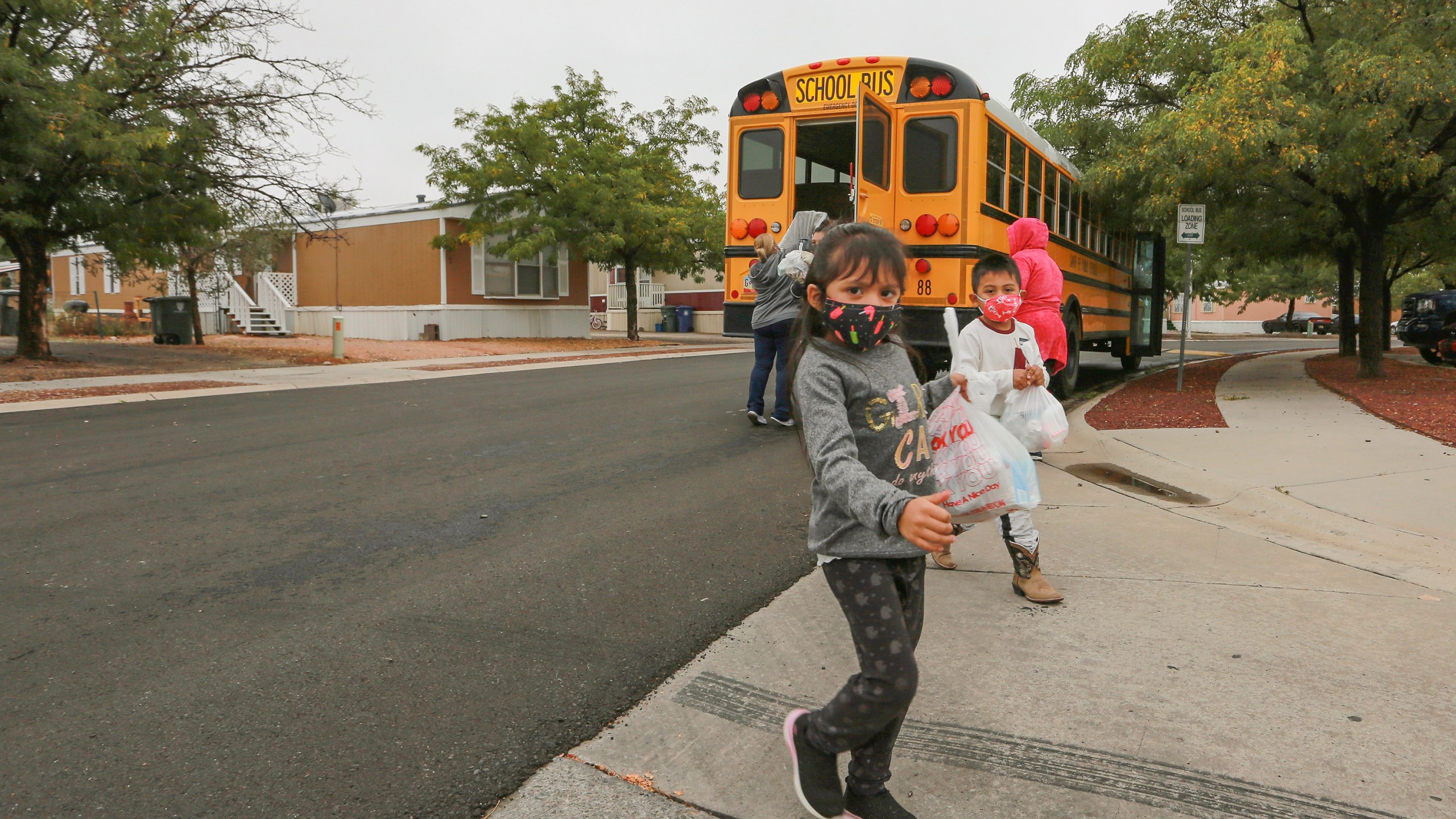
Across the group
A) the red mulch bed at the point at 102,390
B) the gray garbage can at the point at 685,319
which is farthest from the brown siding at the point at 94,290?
the red mulch bed at the point at 102,390

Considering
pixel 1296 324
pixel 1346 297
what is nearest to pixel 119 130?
Answer: pixel 1346 297

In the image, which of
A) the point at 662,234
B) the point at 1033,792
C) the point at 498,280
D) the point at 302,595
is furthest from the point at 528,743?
the point at 498,280

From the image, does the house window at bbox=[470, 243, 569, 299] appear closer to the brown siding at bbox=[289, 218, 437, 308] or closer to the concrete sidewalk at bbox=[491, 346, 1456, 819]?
the brown siding at bbox=[289, 218, 437, 308]

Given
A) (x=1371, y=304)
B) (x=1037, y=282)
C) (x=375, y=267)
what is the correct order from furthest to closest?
(x=375, y=267) → (x=1371, y=304) → (x=1037, y=282)

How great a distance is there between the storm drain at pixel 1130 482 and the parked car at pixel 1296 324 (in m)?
52.6

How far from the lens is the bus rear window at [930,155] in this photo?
917 centimetres

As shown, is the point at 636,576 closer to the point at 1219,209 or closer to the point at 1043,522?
the point at 1043,522

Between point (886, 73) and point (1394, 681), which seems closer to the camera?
point (1394, 681)

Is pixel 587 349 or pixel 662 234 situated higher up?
pixel 662 234

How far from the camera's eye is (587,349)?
24.8 m

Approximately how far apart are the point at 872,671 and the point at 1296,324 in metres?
60.9

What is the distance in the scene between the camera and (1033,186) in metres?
10.9

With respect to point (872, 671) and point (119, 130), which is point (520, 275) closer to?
point (119, 130)

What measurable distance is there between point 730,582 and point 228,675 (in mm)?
2041
